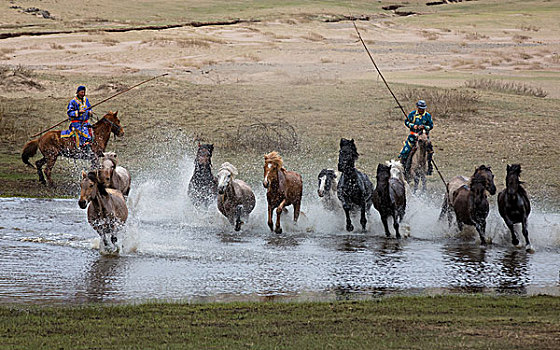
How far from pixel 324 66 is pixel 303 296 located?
33211 millimetres

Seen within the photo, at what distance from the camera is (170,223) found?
15844mm

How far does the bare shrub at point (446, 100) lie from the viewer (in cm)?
2866

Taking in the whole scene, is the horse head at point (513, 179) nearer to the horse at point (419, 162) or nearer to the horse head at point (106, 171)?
the horse at point (419, 162)

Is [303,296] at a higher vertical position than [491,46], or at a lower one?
lower

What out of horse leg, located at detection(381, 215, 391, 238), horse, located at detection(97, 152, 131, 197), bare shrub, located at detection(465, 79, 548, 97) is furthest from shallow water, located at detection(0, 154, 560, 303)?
bare shrub, located at detection(465, 79, 548, 97)

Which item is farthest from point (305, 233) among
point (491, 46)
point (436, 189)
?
point (491, 46)

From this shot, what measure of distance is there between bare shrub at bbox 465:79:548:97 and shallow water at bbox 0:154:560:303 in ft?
63.0

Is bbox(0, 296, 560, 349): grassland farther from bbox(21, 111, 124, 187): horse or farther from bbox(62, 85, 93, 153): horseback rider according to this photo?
bbox(21, 111, 124, 187): horse

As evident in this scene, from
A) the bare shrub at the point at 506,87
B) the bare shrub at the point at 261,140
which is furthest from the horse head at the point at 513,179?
the bare shrub at the point at 506,87

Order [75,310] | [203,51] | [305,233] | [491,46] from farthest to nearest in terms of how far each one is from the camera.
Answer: [491,46] → [203,51] → [305,233] → [75,310]

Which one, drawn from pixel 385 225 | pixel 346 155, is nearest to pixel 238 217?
pixel 346 155

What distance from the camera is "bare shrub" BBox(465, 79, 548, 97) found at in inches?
1392

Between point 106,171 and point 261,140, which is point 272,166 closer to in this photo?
point 106,171

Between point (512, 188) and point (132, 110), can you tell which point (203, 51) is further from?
point (512, 188)
